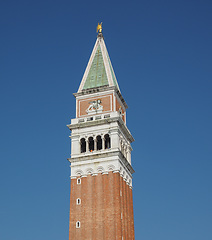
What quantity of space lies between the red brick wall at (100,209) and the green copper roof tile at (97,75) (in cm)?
1783

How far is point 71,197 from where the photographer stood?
64438 millimetres

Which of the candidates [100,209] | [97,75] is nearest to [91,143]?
[100,209]

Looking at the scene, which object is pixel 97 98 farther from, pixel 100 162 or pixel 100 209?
pixel 100 209

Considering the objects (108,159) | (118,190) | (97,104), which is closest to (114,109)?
(97,104)

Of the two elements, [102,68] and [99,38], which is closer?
[102,68]

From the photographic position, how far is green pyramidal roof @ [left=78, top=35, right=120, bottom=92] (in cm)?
7450

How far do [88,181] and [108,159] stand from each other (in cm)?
465

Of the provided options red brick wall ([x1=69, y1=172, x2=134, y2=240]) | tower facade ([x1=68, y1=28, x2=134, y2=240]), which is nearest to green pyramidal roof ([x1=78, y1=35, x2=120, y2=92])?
tower facade ([x1=68, y1=28, x2=134, y2=240])

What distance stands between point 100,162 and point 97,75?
18107 mm

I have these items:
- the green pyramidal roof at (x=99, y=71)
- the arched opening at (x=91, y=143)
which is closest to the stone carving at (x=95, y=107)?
the green pyramidal roof at (x=99, y=71)

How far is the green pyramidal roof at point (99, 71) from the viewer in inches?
2933

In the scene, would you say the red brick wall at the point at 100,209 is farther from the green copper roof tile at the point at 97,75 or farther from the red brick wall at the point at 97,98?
the green copper roof tile at the point at 97,75

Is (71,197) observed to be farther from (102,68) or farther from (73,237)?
(102,68)

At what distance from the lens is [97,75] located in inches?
2992
